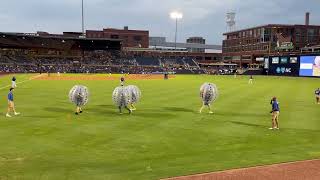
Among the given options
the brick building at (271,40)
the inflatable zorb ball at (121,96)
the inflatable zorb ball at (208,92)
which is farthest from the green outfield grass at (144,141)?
the brick building at (271,40)

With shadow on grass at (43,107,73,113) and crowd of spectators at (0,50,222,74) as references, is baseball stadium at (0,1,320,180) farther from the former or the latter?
crowd of spectators at (0,50,222,74)

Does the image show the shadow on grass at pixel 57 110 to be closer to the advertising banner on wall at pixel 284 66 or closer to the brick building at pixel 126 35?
the advertising banner on wall at pixel 284 66

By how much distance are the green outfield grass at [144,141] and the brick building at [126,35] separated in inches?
5317

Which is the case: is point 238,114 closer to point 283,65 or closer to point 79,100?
point 79,100

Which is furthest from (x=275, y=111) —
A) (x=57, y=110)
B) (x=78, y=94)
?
(x=57, y=110)

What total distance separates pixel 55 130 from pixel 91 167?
7016mm

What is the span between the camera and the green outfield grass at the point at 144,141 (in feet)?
45.7

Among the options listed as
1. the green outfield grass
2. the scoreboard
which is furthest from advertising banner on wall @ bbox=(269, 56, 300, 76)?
the green outfield grass

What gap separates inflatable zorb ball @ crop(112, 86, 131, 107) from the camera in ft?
82.1

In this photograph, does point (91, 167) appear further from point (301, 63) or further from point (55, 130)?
point (301, 63)

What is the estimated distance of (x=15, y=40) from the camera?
330ft

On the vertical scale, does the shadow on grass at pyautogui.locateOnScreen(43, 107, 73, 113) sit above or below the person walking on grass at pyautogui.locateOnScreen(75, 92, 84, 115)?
below

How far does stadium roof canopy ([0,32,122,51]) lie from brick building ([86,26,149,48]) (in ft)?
149

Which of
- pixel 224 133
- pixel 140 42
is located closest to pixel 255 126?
pixel 224 133
